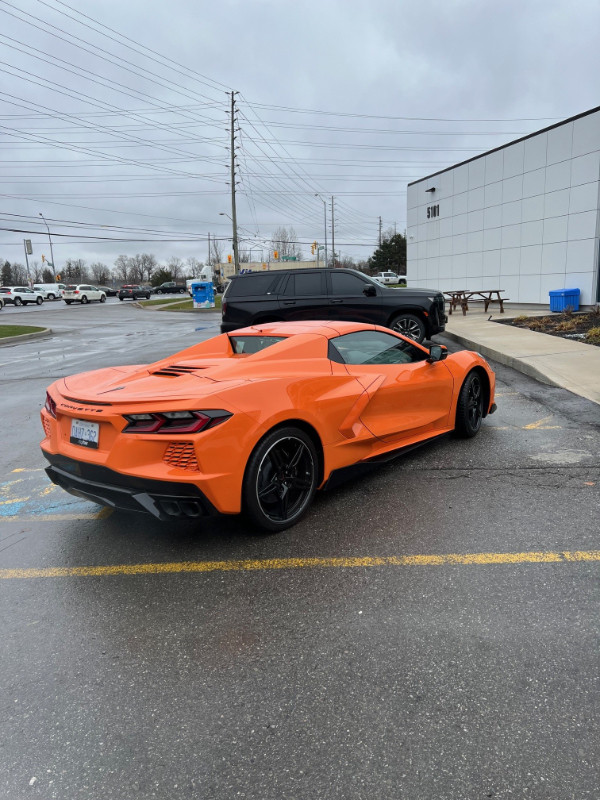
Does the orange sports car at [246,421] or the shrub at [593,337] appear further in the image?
the shrub at [593,337]

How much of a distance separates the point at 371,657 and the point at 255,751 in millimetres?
695

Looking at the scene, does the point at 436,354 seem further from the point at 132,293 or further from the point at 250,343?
the point at 132,293

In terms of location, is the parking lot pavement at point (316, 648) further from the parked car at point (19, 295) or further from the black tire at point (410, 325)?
the parked car at point (19, 295)

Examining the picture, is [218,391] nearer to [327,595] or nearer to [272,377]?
[272,377]

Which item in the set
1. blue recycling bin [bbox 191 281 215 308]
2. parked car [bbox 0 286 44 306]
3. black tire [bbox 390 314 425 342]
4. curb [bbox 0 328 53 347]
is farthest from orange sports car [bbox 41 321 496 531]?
parked car [bbox 0 286 44 306]

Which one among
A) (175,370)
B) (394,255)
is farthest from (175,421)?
(394,255)

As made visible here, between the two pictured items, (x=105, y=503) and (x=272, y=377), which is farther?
(x=272, y=377)

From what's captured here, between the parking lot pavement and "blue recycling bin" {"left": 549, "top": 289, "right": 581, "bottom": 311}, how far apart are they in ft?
54.2

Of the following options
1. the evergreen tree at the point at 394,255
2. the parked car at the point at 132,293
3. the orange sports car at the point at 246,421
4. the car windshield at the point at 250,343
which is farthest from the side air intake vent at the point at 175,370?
the evergreen tree at the point at 394,255

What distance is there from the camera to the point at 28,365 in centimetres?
1280

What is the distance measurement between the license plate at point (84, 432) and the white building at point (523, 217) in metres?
19.8

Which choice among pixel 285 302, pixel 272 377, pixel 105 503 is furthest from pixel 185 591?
pixel 285 302

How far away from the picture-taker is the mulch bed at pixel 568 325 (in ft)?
40.3

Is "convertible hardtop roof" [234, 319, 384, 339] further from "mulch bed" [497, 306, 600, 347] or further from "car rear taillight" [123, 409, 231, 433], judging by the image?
"mulch bed" [497, 306, 600, 347]
